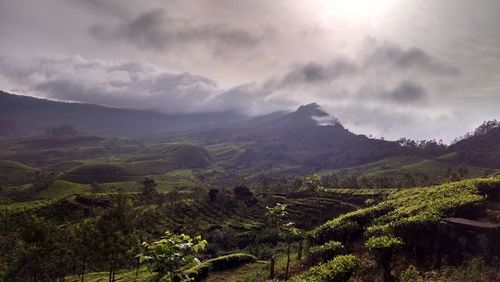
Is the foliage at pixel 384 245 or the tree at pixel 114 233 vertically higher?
the foliage at pixel 384 245

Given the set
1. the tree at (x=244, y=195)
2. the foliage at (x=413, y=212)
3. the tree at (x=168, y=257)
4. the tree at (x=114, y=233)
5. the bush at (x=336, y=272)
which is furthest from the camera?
the tree at (x=244, y=195)

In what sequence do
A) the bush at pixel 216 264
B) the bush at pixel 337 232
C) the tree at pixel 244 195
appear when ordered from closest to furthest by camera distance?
1. the bush at pixel 337 232
2. the bush at pixel 216 264
3. the tree at pixel 244 195

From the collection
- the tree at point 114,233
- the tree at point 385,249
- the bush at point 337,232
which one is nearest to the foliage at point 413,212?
the bush at point 337,232

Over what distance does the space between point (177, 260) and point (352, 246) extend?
91.1ft

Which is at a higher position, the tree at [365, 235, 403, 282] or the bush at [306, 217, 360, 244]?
the tree at [365, 235, 403, 282]

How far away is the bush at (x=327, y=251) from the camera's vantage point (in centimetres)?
3139

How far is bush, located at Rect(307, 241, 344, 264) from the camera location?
1236 inches

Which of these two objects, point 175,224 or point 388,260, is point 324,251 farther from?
point 175,224

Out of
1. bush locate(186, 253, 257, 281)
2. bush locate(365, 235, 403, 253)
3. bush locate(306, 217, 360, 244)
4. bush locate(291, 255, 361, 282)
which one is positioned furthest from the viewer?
bush locate(186, 253, 257, 281)

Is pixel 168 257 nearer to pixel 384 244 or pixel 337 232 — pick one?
pixel 384 244

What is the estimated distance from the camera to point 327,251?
3172 centimetres

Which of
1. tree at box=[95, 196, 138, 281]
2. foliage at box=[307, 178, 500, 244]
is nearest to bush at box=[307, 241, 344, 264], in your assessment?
foliage at box=[307, 178, 500, 244]

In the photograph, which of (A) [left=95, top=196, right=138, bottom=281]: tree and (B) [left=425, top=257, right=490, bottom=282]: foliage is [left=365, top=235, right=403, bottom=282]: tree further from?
(A) [left=95, top=196, right=138, bottom=281]: tree

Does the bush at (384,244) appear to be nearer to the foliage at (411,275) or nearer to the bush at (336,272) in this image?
the bush at (336,272)
